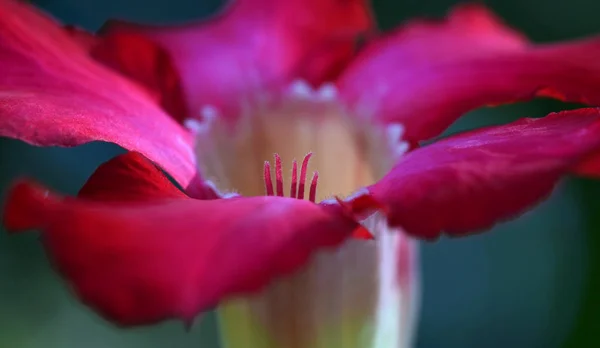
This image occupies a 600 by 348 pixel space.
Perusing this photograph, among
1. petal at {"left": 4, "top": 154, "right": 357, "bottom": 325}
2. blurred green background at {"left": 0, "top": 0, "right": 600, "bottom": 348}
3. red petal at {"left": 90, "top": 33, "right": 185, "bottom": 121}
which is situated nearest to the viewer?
petal at {"left": 4, "top": 154, "right": 357, "bottom": 325}

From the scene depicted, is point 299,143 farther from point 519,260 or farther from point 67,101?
point 519,260

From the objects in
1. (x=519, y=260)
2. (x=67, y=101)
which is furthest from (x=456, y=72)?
(x=519, y=260)

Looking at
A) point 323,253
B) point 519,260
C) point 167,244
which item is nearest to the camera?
point 167,244

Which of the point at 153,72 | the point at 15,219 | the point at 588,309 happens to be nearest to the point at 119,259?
the point at 15,219

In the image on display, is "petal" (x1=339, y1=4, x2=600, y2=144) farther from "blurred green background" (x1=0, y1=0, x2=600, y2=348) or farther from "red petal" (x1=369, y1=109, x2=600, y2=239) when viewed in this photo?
"blurred green background" (x1=0, y1=0, x2=600, y2=348)

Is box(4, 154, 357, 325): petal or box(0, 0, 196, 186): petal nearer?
box(4, 154, 357, 325): petal

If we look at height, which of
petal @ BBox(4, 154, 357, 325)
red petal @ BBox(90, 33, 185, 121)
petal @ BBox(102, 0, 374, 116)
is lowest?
petal @ BBox(4, 154, 357, 325)

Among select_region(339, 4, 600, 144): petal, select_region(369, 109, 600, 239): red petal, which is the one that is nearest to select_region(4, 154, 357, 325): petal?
select_region(369, 109, 600, 239): red petal
